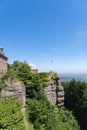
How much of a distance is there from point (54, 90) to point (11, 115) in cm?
1845

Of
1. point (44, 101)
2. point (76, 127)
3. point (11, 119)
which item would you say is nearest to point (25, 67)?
point (44, 101)

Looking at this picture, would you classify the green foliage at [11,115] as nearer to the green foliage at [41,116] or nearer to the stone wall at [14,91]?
the stone wall at [14,91]

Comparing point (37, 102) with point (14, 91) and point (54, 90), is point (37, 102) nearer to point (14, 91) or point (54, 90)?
point (14, 91)

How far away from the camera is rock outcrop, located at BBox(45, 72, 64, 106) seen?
43300 mm

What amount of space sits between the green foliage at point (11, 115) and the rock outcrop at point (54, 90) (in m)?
13.4

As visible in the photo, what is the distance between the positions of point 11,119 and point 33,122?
6631mm

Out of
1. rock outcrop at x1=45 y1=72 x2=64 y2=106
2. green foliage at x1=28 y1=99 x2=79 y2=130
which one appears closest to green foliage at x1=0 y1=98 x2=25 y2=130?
green foliage at x1=28 y1=99 x2=79 y2=130

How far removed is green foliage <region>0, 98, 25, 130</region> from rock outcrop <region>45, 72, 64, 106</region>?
44.0ft

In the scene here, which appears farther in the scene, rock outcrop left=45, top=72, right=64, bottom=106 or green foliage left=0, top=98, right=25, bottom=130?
rock outcrop left=45, top=72, right=64, bottom=106

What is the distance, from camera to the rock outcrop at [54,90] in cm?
4330

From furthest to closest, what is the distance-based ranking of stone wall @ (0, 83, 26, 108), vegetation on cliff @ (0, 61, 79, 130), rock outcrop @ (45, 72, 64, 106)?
rock outcrop @ (45, 72, 64, 106) < vegetation on cliff @ (0, 61, 79, 130) < stone wall @ (0, 83, 26, 108)

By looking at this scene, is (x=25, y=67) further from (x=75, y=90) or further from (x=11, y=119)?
(x=75, y=90)

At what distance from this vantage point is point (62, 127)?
3953cm

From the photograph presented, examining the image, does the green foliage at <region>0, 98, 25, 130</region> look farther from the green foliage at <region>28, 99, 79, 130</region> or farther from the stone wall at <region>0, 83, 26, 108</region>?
the green foliage at <region>28, 99, 79, 130</region>
